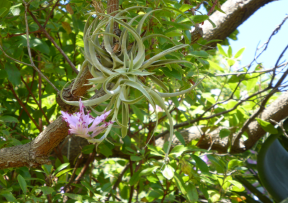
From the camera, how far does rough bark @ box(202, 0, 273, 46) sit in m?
1.06

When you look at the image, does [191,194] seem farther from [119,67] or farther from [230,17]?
[230,17]

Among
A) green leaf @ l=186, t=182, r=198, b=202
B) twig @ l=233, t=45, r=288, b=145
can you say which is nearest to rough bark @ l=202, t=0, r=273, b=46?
twig @ l=233, t=45, r=288, b=145

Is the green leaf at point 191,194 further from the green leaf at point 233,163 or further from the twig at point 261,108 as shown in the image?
the twig at point 261,108

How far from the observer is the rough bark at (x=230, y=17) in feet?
3.47

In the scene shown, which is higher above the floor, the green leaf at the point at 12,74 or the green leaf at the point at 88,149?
the green leaf at the point at 12,74

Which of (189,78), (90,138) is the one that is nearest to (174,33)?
(189,78)

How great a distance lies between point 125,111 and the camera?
1.46ft

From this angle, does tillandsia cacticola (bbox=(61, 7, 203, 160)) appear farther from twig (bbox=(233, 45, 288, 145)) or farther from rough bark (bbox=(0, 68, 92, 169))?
twig (bbox=(233, 45, 288, 145))

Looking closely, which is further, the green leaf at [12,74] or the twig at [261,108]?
the twig at [261,108]

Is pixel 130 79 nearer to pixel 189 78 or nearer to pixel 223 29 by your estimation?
pixel 189 78

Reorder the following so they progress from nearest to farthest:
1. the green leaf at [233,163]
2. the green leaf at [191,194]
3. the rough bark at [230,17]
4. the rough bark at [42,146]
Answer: the rough bark at [42,146] → the green leaf at [191,194] → the green leaf at [233,163] → the rough bark at [230,17]

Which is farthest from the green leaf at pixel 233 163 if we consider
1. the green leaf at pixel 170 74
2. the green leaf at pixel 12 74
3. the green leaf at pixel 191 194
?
the green leaf at pixel 12 74

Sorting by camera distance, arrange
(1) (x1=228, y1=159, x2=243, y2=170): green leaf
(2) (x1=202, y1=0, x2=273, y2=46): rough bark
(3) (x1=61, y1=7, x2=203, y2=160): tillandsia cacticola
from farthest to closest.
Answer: (2) (x1=202, y1=0, x2=273, y2=46): rough bark → (1) (x1=228, y1=159, x2=243, y2=170): green leaf → (3) (x1=61, y1=7, x2=203, y2=160): tillandsia cacticola

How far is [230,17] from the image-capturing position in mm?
1080
